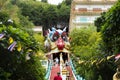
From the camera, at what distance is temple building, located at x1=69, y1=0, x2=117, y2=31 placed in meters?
54.8

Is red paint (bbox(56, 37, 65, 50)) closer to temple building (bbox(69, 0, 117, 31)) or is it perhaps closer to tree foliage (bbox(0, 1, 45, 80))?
temple building (bbox(69, 0, 117, 31))

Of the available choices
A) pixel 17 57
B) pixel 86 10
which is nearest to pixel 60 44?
pixel 86 10

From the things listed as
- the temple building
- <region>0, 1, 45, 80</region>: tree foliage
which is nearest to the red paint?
the temple building

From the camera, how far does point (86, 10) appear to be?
5641cm

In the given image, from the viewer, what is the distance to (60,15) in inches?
2982

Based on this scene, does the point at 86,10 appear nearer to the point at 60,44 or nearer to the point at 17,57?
the point at 60,44

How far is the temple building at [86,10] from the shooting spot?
54.8m

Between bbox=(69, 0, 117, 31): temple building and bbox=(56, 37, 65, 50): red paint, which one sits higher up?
bbox=(69, 0, 117, 31): temple building

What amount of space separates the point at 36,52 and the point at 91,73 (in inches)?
84.5

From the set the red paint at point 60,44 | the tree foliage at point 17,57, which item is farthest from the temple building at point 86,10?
the tree foliage at point 17,57

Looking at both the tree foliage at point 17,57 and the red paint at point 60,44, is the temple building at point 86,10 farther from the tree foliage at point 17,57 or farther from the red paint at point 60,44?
the tree foliage at point 17,57

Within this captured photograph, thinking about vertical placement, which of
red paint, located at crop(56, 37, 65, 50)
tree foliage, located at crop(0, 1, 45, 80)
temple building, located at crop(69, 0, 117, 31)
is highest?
tree foliage, located at crop(0, 1, 45, 80)

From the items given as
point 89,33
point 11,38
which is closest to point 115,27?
point 11,38

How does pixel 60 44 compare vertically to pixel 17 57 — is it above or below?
below
